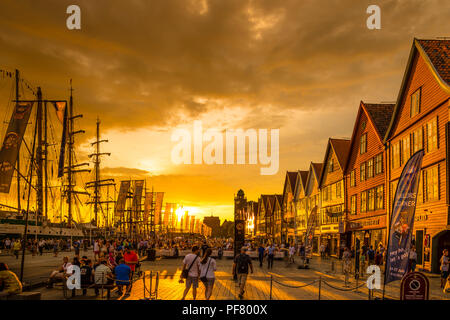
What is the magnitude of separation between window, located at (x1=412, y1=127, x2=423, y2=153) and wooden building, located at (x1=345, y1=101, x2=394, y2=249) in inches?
266

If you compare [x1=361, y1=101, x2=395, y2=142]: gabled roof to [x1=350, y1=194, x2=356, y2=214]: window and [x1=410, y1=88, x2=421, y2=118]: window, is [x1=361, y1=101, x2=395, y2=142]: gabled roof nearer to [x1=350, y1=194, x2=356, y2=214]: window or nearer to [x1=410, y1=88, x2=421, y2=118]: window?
[x1=410, y1=88, x2=421, y2=118]: window

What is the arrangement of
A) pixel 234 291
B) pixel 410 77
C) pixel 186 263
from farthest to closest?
pixel 410 77 → pixel 234 291 → pixel 186 263

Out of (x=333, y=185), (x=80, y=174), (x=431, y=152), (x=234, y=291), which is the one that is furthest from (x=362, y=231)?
(x=80, y=174)

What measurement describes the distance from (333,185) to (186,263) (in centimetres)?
4557

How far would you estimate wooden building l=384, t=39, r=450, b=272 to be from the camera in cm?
2859

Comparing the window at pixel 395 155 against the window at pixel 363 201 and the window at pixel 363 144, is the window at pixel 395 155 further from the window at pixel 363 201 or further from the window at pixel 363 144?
the window at pixel 363 201

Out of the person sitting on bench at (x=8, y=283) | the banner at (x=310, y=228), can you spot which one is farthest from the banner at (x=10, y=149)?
the banner at (x=310, y=228)

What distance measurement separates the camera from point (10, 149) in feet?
67.7

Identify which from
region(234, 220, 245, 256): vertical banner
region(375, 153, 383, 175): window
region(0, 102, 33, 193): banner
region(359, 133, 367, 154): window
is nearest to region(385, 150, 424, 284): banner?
region(0, 102, 33, 193): banner

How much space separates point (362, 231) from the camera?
155 feet

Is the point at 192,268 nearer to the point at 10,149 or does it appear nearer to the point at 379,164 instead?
the point at 10,149

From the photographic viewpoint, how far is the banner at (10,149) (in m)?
20.4

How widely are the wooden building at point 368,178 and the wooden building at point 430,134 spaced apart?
264 inches
